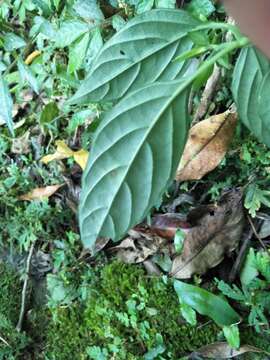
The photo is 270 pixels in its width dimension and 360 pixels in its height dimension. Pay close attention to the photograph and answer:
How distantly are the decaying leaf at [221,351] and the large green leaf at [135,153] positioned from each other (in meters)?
0.46

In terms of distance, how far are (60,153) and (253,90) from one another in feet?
2.55

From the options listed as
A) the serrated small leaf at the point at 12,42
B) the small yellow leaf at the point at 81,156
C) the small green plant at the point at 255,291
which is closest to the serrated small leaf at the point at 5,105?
the serrated small leaf at the point at 12,42

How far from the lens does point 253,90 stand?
107 cm

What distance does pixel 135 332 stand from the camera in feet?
4.71

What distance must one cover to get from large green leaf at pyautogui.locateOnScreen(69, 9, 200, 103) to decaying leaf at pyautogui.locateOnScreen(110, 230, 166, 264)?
506 millimetres

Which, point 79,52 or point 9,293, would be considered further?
point 9,293

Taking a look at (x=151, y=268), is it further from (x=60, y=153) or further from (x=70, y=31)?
(x=70, y=31)

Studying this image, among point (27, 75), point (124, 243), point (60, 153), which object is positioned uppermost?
point (27, 75)

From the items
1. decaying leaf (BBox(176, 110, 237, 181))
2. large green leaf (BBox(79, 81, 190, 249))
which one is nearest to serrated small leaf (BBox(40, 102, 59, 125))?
decaying leaf (BBox(176, 110, 237, 181))

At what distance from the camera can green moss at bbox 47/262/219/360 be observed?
1.39 metres

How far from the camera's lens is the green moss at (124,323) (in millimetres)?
1386

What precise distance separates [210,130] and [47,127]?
2.05 feet

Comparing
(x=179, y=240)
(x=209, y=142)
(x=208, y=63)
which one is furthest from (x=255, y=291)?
(x=208, y=63)

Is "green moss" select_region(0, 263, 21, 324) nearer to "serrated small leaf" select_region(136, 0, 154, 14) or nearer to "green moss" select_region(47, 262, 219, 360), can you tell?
"green moss" select_region(47, 262, 219, 360)
